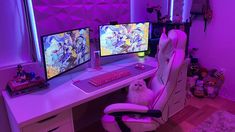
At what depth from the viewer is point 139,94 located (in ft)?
4.68

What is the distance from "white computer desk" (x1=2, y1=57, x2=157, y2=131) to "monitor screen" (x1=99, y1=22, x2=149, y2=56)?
0.45 meters

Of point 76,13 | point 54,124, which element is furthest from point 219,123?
point 76,13

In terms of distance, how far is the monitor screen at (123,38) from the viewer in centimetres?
186

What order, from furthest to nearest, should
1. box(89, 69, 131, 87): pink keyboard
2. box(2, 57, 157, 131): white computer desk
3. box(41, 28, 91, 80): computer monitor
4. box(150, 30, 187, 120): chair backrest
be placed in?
1. box(89, 69, 131, 87): pink keyboard
2. box(41, 28, 91, 80): computer monitor
3. box(150, 30, 187, 120): chair backrest
4. box(2, 57, 157, 131): white computer desk

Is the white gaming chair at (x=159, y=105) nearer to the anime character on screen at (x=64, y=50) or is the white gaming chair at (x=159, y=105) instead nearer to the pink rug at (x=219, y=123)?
the anime character on screen at (x=64, y=50)

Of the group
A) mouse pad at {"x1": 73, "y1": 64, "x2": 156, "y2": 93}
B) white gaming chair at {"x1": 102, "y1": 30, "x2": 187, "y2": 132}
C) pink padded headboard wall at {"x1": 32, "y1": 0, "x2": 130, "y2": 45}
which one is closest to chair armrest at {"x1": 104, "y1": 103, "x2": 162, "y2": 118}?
white gaming chair at {"x1": 102, "y1": 30, "x2": 187, "y2": 132}

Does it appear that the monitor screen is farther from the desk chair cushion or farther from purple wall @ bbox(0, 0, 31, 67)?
the desk chair cushion

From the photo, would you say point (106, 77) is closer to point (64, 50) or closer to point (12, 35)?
point (64, 50)

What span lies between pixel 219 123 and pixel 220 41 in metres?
1.05

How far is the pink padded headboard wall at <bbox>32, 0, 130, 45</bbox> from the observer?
5.02 feet

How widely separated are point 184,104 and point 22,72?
1858 millimetres

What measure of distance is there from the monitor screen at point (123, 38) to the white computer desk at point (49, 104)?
0.45 meters

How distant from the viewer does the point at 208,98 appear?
99.2 inches

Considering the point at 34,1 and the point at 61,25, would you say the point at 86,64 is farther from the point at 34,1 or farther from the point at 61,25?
the point at 34,1
